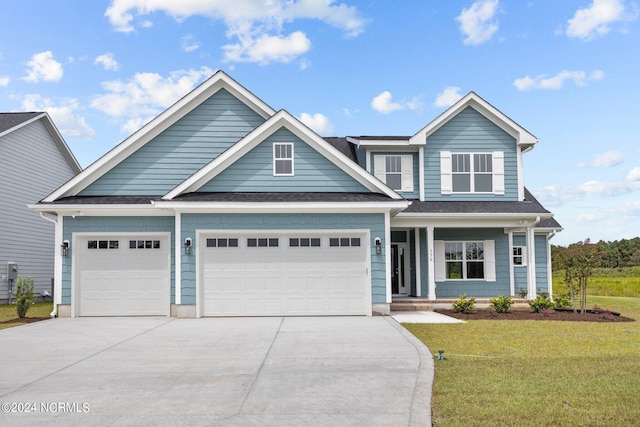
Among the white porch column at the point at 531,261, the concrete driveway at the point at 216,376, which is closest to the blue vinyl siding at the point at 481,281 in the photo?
the white porch column at the point at 531,261

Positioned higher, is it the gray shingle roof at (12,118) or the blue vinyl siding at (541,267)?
the gray shingle roof at (12,118)

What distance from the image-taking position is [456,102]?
20094mm

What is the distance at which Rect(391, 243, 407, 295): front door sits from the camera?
2127 cm

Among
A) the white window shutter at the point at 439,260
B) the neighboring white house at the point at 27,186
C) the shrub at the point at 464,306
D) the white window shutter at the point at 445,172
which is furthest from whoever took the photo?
the neighboring white house at the point at 27,186

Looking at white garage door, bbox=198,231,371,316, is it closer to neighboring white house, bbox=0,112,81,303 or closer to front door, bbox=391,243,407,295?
front door, bbox=391,243,407,295

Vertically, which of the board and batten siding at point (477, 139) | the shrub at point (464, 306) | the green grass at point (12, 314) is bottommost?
the green grass at point (12, 314)

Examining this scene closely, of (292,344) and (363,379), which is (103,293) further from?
(363,379)

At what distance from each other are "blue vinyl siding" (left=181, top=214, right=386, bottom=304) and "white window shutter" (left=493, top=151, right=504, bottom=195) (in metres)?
6.05

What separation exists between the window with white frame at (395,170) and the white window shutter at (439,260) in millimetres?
2158

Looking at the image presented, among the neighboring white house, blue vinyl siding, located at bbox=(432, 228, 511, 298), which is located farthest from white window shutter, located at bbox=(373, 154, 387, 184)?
the neighboring white house

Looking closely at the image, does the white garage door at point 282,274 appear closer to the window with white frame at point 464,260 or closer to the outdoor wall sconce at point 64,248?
the outdoor wall sconce at point 64,248

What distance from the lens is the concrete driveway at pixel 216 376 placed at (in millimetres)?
6320

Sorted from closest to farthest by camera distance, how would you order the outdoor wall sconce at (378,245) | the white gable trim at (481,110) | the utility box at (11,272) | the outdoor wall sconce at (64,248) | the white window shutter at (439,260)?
the outdoor wall sconce at (378,245)
the outdoor wall sconce at (64,248)
the white gable trim at (481,110)
the white window shutter at (439,260)
the utility box at (11,272)

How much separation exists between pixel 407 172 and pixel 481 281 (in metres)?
4.57
